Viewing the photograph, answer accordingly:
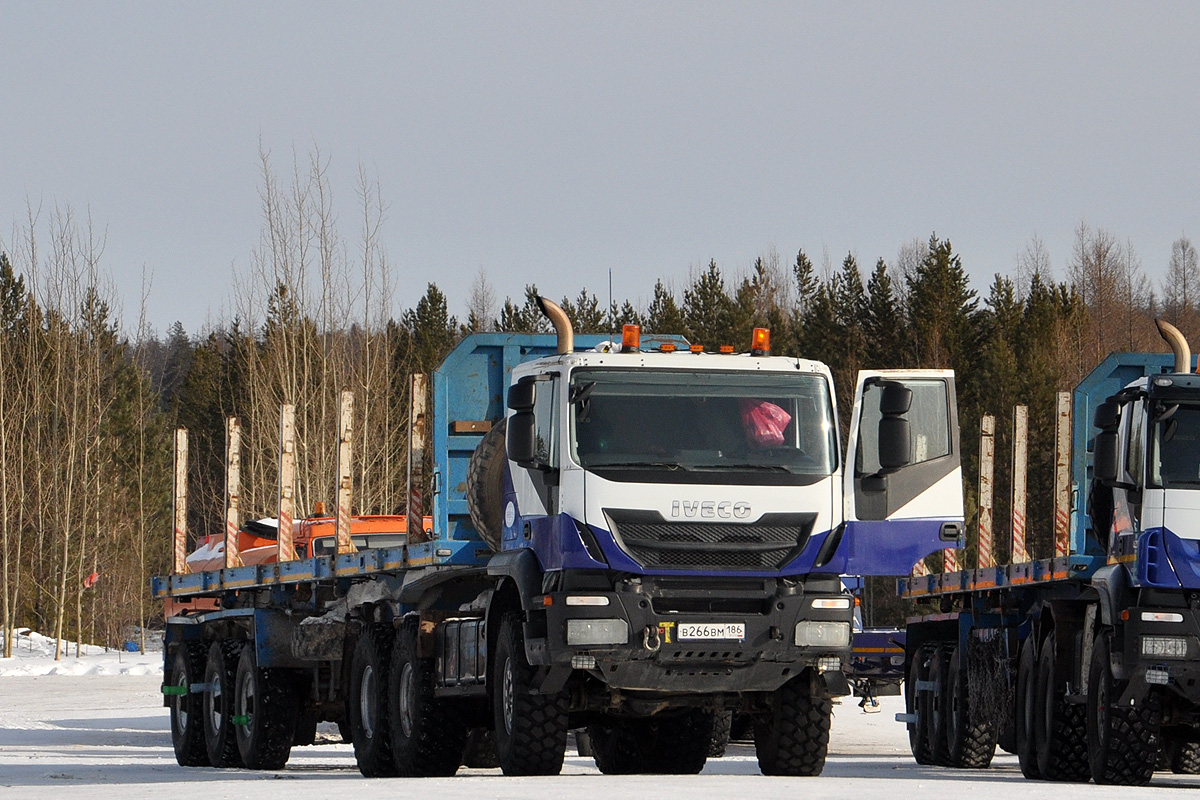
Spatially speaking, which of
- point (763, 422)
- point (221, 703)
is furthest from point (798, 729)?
point (221, 703)

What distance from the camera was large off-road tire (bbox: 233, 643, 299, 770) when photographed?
56.9 feet

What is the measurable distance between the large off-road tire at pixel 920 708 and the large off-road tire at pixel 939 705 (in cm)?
10

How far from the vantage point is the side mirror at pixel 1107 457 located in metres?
14.0

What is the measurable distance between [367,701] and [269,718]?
1959 mm

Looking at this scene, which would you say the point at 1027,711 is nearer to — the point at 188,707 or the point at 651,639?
the point at 651,639

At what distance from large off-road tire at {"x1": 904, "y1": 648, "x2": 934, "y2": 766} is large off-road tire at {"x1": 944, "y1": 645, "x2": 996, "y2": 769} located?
56 cm

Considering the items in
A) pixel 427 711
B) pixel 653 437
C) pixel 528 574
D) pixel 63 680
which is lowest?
pixel 63 680

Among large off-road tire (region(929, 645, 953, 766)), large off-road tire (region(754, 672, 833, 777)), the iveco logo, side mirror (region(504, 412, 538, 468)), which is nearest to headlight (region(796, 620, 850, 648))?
large off-road tire (region(754, 672, 833, 777))

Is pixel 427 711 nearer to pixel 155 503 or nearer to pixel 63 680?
pixel 63 680

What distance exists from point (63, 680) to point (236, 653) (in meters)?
20.8

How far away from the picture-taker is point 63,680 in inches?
1487

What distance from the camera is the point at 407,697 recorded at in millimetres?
14859

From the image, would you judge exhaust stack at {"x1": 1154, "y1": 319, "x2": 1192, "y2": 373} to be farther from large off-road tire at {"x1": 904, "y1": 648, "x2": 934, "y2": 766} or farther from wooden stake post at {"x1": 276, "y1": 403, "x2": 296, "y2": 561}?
wooden stake post at {"x1": 276, "y1": 403, "x2": 296, "y2": 561}

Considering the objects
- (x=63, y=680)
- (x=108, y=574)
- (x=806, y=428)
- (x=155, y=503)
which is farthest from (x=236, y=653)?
(x=155, y=503)
